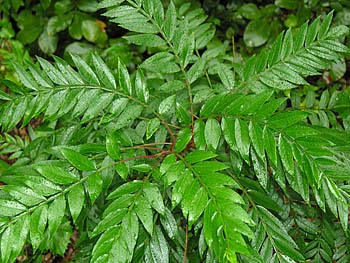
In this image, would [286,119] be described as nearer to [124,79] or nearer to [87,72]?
[124,79]

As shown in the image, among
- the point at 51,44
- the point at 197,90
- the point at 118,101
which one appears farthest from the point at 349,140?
the point at 51,44

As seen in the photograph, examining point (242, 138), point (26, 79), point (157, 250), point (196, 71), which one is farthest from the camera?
point (196, 71)

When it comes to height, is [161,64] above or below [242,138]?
above

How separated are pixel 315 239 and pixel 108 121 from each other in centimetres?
86

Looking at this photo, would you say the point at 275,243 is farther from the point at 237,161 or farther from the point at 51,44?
the point at 51,44

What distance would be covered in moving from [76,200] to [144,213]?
0.18 m

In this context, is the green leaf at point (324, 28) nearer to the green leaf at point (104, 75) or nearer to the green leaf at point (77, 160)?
the green leaf at point (104, 75)

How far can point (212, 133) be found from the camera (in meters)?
1.42

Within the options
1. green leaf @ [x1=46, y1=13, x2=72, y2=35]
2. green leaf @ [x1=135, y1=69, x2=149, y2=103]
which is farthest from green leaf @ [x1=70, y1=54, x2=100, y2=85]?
green leaf @ [x1=46, y1=13, x2=72, y2=35]

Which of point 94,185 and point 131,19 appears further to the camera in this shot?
point 131,19

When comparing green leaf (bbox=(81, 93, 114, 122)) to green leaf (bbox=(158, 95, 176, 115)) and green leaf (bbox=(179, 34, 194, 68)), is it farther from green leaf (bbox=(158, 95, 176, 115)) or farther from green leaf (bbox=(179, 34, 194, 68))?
green leaf (bbox=(179, 34, 194, 68))

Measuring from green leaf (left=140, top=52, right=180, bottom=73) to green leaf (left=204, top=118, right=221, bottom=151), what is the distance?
30 centimetres

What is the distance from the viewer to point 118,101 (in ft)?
5.08

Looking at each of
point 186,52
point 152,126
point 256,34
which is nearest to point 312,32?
point 186,52
